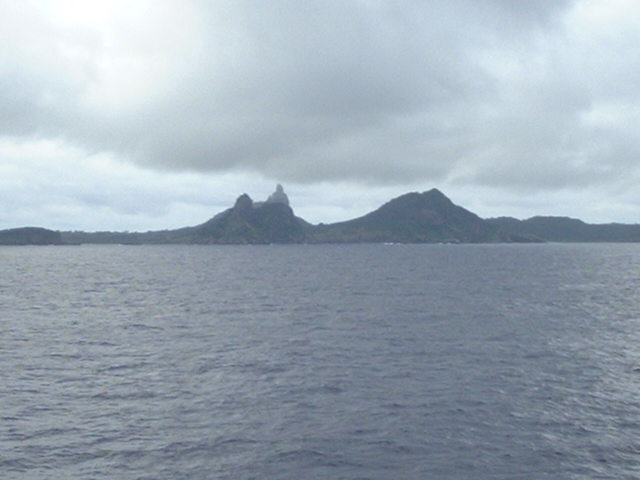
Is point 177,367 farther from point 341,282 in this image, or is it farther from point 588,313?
point 341,282

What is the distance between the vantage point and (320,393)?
124 feet

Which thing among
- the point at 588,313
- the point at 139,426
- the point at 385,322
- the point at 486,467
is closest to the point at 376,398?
the point at 486,467

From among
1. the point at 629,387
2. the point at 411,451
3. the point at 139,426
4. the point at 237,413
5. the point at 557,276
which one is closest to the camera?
the point at 411,451

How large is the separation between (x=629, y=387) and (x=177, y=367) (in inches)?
1298

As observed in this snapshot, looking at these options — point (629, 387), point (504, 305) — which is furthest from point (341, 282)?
point (629, 387)

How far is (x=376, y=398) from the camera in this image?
1438 inches

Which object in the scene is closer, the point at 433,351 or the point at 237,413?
the point at 237,413

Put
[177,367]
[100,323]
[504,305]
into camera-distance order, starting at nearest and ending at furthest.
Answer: [177,367], [100,323], [504,305]

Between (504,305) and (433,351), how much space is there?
3772cm

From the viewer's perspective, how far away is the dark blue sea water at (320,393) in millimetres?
26984

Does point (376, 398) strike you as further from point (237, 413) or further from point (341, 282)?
point (341, 282)

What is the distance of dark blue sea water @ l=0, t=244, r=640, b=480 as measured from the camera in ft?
88.5

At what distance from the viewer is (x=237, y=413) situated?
33.8 metres

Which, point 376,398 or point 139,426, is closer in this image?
point 139,426
